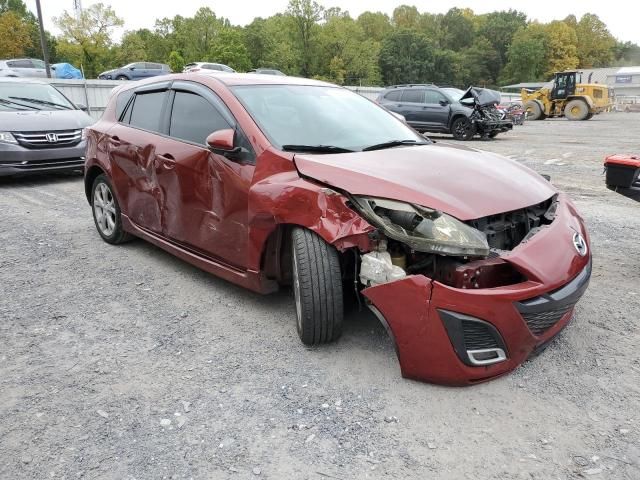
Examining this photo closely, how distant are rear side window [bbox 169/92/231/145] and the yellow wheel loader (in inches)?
1026

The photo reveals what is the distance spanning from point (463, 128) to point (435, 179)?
1381cm

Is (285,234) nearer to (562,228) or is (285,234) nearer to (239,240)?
(239,240)

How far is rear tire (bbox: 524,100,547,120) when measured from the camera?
26.6m

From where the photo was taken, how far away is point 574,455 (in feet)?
7.08

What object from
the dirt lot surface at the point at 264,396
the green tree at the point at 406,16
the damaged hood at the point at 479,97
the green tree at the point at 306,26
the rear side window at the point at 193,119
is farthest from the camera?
the green tree at the point at 406,16

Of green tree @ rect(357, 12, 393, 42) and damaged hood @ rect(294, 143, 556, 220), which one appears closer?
damaged hood @ rect(294, 143, 556, 220)

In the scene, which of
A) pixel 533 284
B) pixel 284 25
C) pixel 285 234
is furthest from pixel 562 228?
pixel 284 25

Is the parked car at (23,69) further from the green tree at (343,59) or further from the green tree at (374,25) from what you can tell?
the green tree at (374,25)

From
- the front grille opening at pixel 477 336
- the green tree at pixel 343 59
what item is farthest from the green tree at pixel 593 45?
the front grille opening at pixel 477 336

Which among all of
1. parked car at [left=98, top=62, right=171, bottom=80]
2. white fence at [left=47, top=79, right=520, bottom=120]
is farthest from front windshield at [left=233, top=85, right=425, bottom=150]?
parked car at [left=98, top=62, right=171, bottom=80]

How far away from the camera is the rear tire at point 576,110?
25.7 metres

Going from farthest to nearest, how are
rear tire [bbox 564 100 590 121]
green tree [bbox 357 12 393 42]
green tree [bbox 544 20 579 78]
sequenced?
green tree [bbox 357 12 393 42] → green tree [bbox 544 20 579 78] → rear tire [bbox 564 100 590 121]

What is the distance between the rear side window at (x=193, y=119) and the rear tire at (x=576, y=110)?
86.1 ft

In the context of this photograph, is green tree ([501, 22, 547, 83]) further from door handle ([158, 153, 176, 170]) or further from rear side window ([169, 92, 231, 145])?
door handle ([158, 153, 176, 170])
